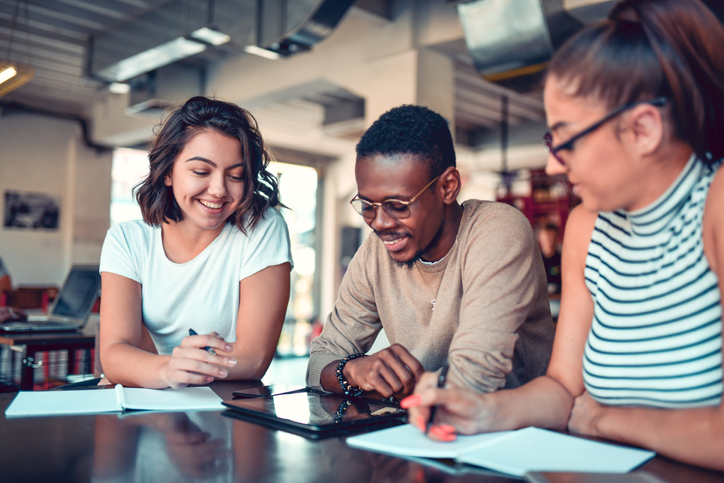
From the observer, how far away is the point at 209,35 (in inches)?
152

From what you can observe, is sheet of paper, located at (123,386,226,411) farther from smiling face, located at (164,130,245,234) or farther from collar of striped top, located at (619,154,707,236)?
collar of striped top, located at (619,154,707,236)

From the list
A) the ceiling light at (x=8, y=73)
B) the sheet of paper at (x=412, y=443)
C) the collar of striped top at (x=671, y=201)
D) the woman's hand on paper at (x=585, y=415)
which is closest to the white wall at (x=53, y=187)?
the ceiling light at (x=8, y=73)

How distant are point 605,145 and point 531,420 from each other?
0.50 metres

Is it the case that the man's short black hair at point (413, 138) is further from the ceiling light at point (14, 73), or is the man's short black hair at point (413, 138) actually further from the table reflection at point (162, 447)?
the ceiling light at point (14, 73)

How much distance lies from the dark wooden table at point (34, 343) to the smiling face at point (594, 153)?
9.10 ft

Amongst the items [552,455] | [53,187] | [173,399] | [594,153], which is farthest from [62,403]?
[53,187]

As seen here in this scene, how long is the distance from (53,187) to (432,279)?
23.7 ft

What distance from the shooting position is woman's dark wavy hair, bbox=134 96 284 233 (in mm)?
1721

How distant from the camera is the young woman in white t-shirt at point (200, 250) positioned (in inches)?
64.9

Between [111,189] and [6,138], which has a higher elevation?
[6,138]

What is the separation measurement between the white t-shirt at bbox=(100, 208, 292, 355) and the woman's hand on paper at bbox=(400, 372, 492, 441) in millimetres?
885

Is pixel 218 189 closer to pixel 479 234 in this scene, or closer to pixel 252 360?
pixel 252 360

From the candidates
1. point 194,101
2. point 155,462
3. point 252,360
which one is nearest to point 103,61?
point 194,101

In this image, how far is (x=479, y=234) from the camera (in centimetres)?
138
